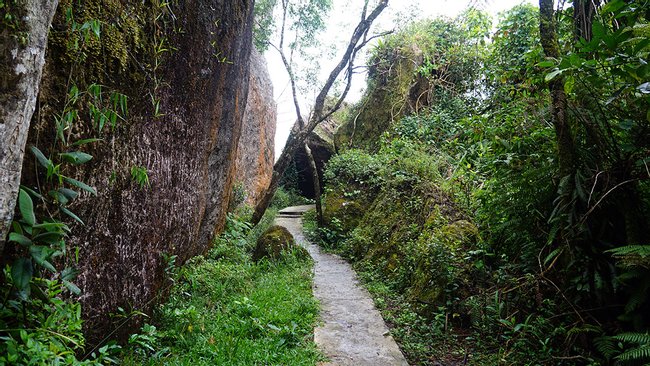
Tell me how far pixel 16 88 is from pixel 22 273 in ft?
3.08

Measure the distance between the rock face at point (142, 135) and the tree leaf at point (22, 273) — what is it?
53 centimetres

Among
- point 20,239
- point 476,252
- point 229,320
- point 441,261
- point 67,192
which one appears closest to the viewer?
point 20,239

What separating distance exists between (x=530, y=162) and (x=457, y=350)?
2.19 metres

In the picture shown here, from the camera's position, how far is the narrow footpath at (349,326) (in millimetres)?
3830

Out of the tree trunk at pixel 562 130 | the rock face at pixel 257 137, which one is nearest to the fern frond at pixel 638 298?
the tree trunk at pixel 562 130

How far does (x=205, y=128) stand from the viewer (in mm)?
5129

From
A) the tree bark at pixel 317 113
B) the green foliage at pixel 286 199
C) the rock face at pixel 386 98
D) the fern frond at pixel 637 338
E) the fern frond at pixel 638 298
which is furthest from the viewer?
the green foliage at pixel 286 199

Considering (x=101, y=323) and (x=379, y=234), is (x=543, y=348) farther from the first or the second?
(x=379, y=234)

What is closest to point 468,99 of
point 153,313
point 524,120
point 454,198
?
point 454,198

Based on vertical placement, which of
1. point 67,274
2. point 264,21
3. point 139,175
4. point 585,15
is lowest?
point 67,274

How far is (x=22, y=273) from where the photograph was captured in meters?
1.86

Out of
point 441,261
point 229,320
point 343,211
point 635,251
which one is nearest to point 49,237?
point 229,320

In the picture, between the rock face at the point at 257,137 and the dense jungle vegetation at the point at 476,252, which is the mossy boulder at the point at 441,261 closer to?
the dense jungle vegetation at the point at 476,252

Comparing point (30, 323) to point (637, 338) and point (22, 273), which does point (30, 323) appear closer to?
point (22, 273)
